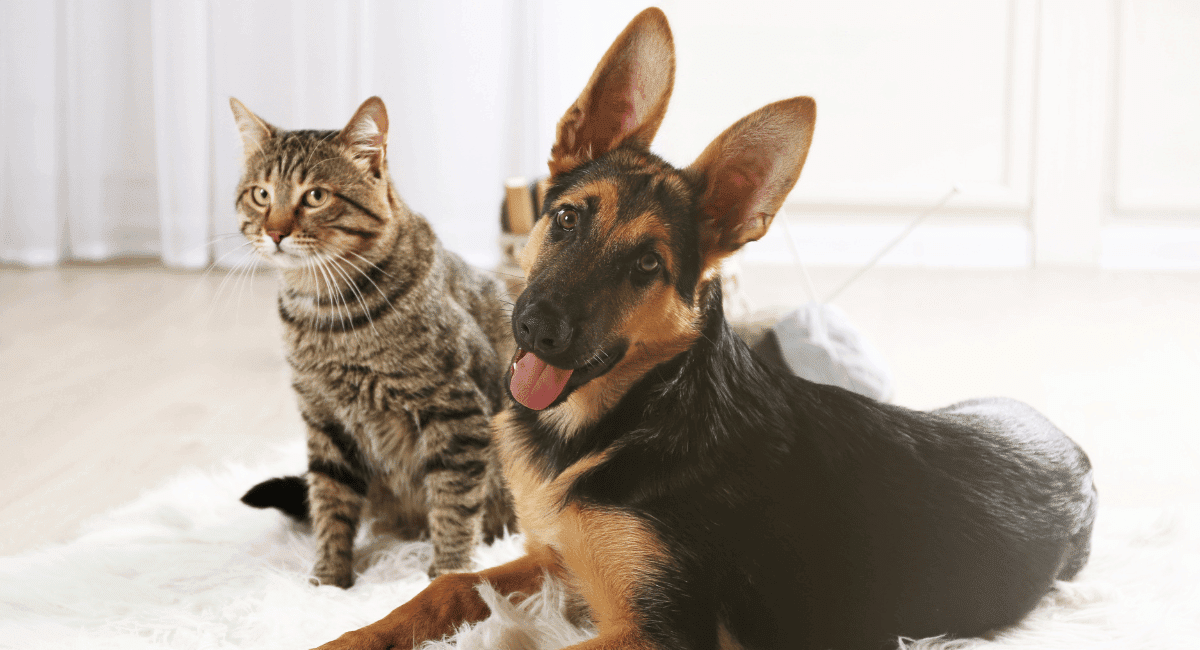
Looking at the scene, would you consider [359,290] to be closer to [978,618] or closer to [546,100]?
[978,618]

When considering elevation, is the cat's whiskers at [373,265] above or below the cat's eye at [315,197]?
below

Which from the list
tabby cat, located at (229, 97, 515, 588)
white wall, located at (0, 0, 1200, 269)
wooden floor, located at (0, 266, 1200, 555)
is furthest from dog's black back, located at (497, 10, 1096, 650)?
white wall, located at (0, 0, 1200, 269)

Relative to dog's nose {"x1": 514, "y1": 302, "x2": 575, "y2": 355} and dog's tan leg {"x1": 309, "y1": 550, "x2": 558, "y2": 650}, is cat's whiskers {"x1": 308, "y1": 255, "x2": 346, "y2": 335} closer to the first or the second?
dog's tan leg {"x1": 309, "y1": 550, "x2": 558, "y2": 650}

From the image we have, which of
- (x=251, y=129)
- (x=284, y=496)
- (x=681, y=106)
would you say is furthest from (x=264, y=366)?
(x=681, y=106)

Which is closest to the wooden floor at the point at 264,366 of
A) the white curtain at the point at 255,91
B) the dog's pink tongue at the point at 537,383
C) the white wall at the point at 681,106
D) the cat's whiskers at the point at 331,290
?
the white wall at the point at 681,106

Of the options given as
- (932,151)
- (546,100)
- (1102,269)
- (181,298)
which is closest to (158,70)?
(181,298)

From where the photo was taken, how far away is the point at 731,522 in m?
1.45

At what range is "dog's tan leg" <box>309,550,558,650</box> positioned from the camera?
5.20ft

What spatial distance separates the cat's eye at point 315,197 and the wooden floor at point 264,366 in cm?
110

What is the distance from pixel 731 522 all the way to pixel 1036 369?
10.1 feet

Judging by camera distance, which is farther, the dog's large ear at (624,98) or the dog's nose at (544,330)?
the dog's large ear at (624,98)

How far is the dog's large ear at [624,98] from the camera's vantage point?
59.2 inches

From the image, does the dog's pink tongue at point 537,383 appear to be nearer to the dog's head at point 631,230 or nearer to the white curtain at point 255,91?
the dog's head at point 631,230

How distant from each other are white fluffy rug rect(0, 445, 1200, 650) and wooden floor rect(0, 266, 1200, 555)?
0.82ft
